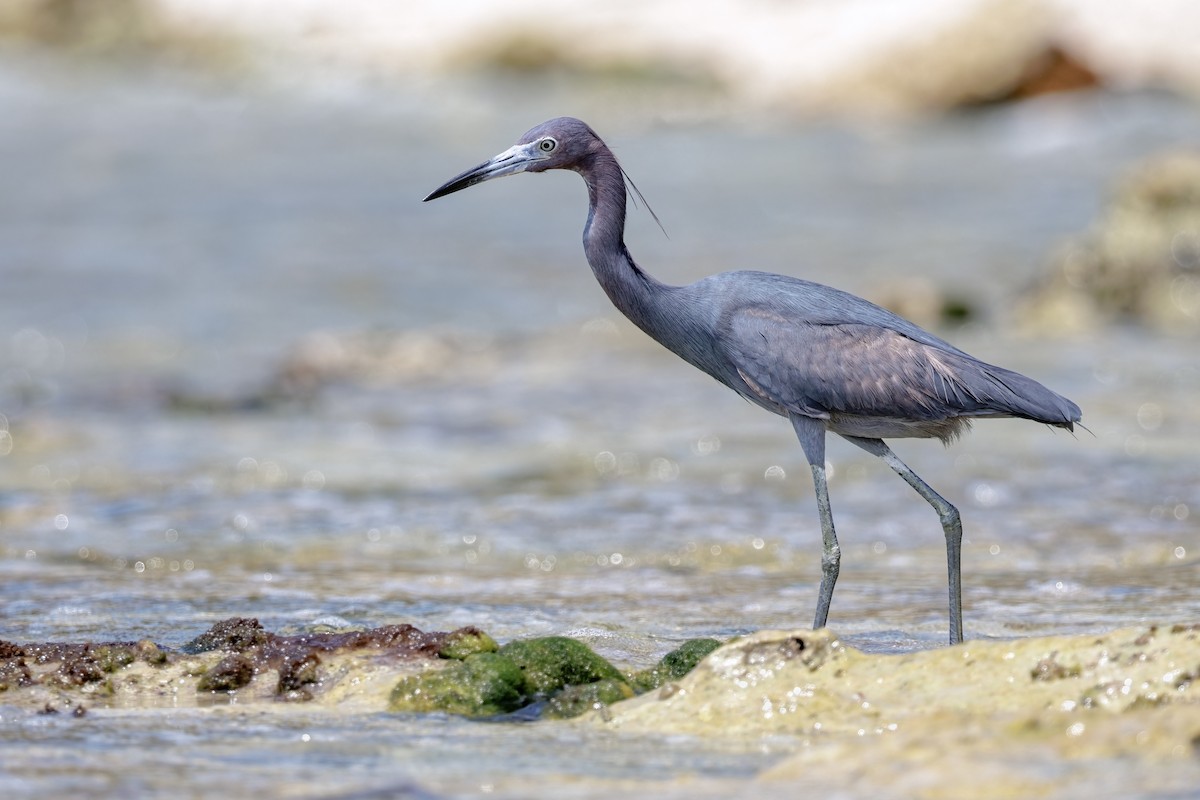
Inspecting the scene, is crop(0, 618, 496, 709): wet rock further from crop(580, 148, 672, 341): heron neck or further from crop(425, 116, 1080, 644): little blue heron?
crop(580, 148, 672, 341): heron neck

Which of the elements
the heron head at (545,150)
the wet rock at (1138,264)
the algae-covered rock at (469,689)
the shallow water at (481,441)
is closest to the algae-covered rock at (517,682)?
the algae-covered rock at (469,689)

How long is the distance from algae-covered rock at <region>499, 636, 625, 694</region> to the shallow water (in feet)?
1.29

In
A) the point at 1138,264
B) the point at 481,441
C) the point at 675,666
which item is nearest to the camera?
the point at 675,666

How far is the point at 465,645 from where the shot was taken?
5172mm

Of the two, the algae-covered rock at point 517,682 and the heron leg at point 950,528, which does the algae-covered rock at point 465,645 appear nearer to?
the algae-covered rock at point 517,682

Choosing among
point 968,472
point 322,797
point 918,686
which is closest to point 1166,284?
point 968,472

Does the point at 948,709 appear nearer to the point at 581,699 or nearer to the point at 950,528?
the point at 581,699

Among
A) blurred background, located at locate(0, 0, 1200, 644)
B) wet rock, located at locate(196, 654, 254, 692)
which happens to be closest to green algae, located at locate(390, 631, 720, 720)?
wet rock, located at locate(196, 654, 254, 692)

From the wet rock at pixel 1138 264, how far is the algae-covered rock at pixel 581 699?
10.7m

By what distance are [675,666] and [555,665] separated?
1.36 ft

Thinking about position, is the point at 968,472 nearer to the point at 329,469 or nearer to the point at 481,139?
the point at 329,469

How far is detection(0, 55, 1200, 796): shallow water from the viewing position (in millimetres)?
6148

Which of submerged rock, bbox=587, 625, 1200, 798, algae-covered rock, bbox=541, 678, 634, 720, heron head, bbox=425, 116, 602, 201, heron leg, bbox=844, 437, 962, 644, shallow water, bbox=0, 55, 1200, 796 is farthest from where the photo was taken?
heron head, bbox=425, 116, 602, 201

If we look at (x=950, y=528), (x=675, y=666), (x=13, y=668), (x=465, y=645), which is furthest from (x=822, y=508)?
(x=13, y=668)
